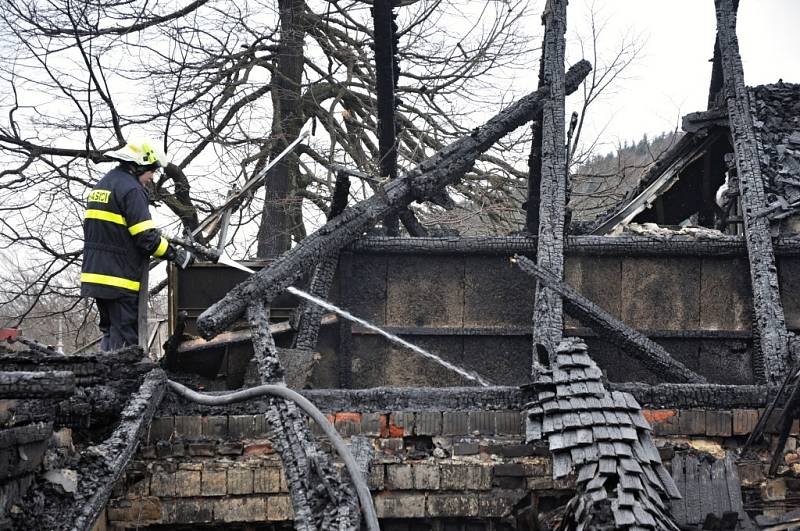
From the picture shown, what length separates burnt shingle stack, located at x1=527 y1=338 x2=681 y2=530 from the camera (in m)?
4.23

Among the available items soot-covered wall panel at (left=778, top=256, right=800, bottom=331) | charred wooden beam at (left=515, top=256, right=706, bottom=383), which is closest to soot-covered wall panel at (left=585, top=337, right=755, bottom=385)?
soot-covered wall panel at (left=778, top=256, right=800, bottom=331)

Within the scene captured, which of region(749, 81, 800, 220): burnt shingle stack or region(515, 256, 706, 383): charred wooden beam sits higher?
region(749, 81, 800, 220): burnt shingle stack

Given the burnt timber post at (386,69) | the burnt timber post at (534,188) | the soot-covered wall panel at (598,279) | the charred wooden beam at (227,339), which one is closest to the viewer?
the charred wooden beam at (227,339)

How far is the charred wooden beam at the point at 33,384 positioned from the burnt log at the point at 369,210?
6.16 feet

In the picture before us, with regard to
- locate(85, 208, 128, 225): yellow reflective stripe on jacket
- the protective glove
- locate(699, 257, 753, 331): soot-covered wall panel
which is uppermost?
locate(85, 208, 128, 225): yellow reflective stripe on jacket

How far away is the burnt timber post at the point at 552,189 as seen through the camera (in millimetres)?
6523

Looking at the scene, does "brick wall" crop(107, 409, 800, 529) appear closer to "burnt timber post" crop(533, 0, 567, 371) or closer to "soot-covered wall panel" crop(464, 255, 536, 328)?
"burnt timber post" crop(533, 0, 567, 371)

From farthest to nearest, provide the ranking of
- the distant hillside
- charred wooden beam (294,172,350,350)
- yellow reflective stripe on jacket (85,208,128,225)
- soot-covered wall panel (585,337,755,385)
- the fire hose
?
the distant hillside → soot-covered wall panel (585,337,755,385) → charred wooden beam (294,172,350,350) → yellow reflective stripe on jacket (85,208,128,225) → the fire hose

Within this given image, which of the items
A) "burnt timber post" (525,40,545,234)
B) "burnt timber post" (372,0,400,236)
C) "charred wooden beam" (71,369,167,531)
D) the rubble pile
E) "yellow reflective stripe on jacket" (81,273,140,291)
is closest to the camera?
the rubble pile

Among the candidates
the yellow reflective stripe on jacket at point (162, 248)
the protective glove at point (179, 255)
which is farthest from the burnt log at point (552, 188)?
the yellow reflective stripe on jacket at point (162, 248)

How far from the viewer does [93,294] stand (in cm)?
636

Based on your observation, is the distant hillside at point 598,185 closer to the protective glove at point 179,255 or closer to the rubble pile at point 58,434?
the protective glove at point 179,255

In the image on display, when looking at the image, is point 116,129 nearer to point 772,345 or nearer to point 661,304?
point 661,304

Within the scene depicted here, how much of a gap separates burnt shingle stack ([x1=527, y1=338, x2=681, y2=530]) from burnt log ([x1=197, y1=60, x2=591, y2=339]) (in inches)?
83.9
